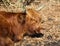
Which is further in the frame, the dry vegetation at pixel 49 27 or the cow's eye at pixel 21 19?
the dry vegetation at pixel 49 27

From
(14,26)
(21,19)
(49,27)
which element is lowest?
(49,27)

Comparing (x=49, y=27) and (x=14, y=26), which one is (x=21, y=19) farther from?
(x=49, y=27)

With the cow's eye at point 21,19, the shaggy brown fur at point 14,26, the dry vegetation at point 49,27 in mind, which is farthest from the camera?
the dry vegetation at point 49,27

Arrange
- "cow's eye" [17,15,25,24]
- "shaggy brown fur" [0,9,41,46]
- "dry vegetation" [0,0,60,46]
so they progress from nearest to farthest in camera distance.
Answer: "shaggy brown fur" [0,9,41,46]
"cow's eye" [17,15,25,24]
"dry vegetation" [0,0,60,46]

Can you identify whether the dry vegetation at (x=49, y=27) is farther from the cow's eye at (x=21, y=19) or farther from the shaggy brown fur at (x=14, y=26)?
the cow's eye at (x=21, y=19)

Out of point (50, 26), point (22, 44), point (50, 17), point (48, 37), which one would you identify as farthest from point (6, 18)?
point (50, 17)

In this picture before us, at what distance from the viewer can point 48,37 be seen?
7871 millimetres

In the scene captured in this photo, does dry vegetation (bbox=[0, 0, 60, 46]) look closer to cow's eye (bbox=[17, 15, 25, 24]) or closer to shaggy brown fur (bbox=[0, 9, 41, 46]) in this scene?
shaggy brown fur (bbox=[0, 9, 41, 46])

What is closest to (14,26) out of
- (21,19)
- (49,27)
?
(21,19)

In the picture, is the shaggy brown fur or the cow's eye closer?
the shaggy brown fur

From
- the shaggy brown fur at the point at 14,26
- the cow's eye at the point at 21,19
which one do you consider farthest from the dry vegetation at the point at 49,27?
the cow's eye at the point at 21,19

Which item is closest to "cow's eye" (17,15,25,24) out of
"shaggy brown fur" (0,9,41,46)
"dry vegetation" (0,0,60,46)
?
"shaggy brown fur" (0,9,41,46)

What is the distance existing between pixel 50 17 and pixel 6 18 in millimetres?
4489

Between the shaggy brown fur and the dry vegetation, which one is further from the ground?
the shaggy brown fur
